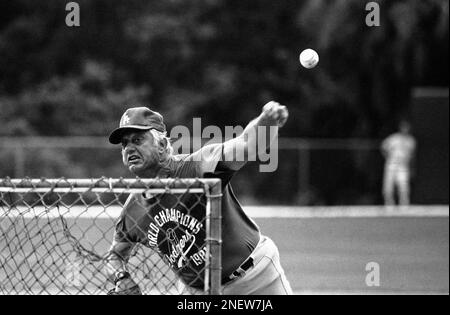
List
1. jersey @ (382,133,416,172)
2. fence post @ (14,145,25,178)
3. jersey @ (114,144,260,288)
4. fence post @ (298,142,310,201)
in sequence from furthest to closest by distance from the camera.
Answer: fence post @ (298,142,310,201)
jersey @ (382,133,416,172)
fence post @ (14,145,25,178)
jersey @ (114,144,260,288)

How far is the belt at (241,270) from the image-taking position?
5117mm

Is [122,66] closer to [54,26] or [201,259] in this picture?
[54,26]

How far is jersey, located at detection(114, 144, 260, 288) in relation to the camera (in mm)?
4848

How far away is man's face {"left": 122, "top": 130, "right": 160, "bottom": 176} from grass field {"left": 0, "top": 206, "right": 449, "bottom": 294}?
3747mm

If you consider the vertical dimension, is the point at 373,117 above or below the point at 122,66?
below

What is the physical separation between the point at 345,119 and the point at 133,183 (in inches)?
901

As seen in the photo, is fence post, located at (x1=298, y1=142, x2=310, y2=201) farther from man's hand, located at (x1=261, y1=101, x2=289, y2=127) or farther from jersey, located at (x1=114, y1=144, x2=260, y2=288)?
man's hand, located at (x1=261, y1=101, x2=289, y2=127)

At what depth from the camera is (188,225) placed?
4.90 metres

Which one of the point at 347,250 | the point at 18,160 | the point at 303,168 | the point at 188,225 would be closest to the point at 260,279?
the point at 188,225

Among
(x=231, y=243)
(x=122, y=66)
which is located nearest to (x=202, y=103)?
(x=122, y=66)

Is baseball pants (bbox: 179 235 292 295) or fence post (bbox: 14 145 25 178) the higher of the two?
fence post (bbox: 14 145 25 178)

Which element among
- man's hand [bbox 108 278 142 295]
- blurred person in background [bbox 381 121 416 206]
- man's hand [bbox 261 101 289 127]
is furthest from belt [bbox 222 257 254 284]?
blurred person in background [bbox 381 121 416 206]

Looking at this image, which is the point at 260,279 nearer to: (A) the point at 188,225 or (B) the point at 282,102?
(A) the point at 188,225

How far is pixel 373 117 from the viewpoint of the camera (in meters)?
26.0
